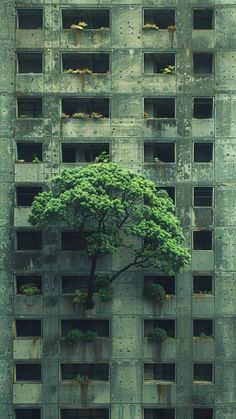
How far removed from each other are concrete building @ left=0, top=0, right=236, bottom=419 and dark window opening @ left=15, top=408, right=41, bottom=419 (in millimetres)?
87

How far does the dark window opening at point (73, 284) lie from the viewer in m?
45.6

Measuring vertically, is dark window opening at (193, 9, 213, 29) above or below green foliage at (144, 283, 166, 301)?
above

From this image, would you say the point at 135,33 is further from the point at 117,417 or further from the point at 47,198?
the point at 117,417

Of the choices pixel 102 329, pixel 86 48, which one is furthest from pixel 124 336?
pixel 86 48

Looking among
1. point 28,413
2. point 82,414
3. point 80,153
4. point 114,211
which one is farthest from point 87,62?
point 28,413

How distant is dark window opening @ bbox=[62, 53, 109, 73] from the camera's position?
→ 151 ft

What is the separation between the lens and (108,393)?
4422 cm

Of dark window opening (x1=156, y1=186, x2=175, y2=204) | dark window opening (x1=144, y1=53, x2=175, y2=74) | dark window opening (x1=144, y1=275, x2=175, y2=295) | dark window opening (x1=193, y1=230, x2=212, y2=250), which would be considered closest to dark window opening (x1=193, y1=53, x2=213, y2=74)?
dark window opening (x1=144, y1=53, x2=175, y2=74)

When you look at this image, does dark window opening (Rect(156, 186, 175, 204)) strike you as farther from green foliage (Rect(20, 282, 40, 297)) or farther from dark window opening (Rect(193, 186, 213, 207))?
green foliage (Rect(20, 282, 40, 297))

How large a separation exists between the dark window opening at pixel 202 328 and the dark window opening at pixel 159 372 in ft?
8.47

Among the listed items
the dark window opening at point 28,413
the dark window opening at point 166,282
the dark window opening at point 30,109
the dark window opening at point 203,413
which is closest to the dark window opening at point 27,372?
the dark window opening at point 28,413

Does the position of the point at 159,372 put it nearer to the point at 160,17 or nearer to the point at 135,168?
the point at 135,168

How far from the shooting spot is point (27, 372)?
45281mm

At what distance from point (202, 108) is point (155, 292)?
12.1m
